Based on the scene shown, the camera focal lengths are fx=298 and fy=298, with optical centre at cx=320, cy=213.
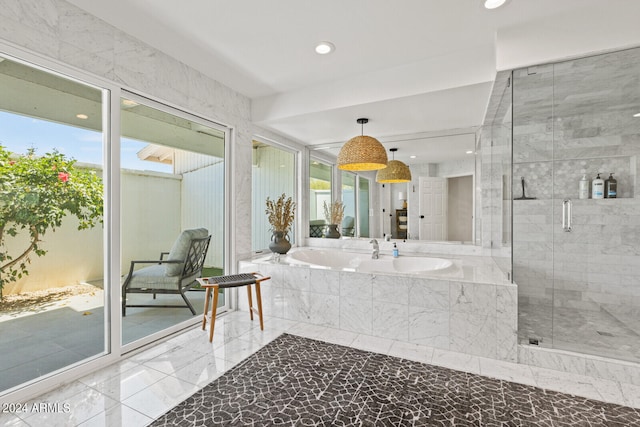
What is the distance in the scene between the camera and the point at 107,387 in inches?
74.9

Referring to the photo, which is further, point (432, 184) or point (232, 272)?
point (432, 184)

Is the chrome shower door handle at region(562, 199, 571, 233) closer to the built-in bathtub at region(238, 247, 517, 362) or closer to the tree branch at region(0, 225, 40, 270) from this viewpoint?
the built-in bathtub at region(238, 247, 517, 362)

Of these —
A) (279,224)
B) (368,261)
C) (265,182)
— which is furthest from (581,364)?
(265,182)

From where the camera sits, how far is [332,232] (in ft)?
14.8

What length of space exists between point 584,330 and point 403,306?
146cm

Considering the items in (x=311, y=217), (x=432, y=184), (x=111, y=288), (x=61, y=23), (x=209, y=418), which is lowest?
(x=209, y=418)

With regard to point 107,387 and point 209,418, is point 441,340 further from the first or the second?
point 107,387

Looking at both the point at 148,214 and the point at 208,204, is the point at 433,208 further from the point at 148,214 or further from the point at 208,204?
the point at 148,214

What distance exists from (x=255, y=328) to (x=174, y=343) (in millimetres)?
701

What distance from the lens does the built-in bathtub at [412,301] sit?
229 centimetres

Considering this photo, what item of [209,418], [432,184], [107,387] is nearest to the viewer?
[209,418]

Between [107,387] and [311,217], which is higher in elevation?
[311,217]

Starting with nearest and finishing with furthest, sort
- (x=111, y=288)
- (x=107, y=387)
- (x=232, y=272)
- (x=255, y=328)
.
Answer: (x=107, y=387), (x=111, y=288), (x=255, y=328), (x=232, y=272)

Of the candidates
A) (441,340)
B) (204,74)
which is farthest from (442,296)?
(204,74)
